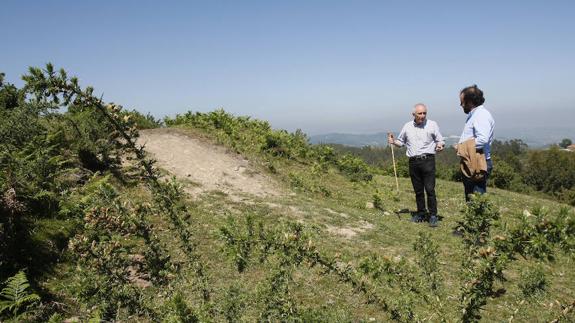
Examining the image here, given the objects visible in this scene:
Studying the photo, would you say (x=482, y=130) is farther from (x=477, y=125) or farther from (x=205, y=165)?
(x=205, y=165)

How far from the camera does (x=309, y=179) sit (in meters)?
14.2

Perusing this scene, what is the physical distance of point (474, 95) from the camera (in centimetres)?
798

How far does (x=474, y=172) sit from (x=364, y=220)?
3.03 metres

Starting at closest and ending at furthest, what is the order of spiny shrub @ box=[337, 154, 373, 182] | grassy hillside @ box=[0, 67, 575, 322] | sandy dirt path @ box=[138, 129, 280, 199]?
grassy hillside @ box=[0, 67, 575, 322] < sandy dirt path @ box=[138, 129, 280, 199] < spiny shrub @ box=[337, 154, 373, 182]

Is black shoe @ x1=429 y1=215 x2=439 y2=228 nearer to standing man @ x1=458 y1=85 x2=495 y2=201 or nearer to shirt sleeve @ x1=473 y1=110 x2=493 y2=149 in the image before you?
standing man @ x1=458 y1=85 x2=495 y2=201

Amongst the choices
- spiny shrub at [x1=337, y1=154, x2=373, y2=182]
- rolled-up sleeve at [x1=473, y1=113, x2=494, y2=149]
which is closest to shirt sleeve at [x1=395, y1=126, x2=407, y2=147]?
rolled-up sleeve at [x1=473, y1=113, x2=494, y2=149]

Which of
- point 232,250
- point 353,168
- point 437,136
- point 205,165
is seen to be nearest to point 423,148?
point 437,136

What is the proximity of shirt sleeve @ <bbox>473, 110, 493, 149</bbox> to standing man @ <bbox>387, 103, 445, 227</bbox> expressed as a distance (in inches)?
73.7

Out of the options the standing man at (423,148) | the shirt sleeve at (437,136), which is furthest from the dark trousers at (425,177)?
the shirt sleeve at (437,136)

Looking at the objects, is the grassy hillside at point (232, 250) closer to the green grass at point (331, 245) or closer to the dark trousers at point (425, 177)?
the green grass at point (331, 245)

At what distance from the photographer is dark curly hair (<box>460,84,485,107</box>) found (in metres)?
7.98

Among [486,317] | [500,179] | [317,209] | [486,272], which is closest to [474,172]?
[486,317]

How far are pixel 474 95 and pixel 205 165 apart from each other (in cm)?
810

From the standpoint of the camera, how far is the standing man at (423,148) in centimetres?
970
